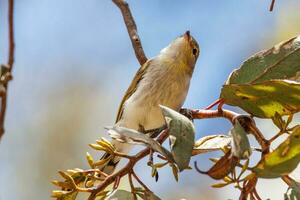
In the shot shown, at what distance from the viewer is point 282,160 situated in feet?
3.13

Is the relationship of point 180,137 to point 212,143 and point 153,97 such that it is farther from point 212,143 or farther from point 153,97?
point 153,97

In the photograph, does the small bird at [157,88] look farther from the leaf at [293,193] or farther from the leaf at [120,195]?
the leaf at [293,193]

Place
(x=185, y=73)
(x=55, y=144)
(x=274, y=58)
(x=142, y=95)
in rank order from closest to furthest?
(x=274, y=58), (x=142, y=95), (x=185, y=73), (x=55, y=144)

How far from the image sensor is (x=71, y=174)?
1.21 metres

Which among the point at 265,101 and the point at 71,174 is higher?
the point at 265,101

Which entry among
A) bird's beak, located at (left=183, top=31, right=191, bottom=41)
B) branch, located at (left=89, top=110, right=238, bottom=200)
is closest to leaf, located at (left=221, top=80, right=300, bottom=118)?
branch, located at (left=89, top=110, right=238, bottom=200)

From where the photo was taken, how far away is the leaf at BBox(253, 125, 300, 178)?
3.11 ft

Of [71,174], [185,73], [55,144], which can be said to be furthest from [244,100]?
[55,144]

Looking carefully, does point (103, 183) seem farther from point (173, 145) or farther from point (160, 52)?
point (160, 52)

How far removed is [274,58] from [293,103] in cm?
14

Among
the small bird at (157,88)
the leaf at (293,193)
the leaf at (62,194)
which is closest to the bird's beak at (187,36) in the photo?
the small bird at (157,88)

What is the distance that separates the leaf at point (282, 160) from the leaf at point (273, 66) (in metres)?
0.28

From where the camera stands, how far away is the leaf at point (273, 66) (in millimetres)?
1219

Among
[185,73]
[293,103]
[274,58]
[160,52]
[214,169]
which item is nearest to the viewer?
[214,169]
